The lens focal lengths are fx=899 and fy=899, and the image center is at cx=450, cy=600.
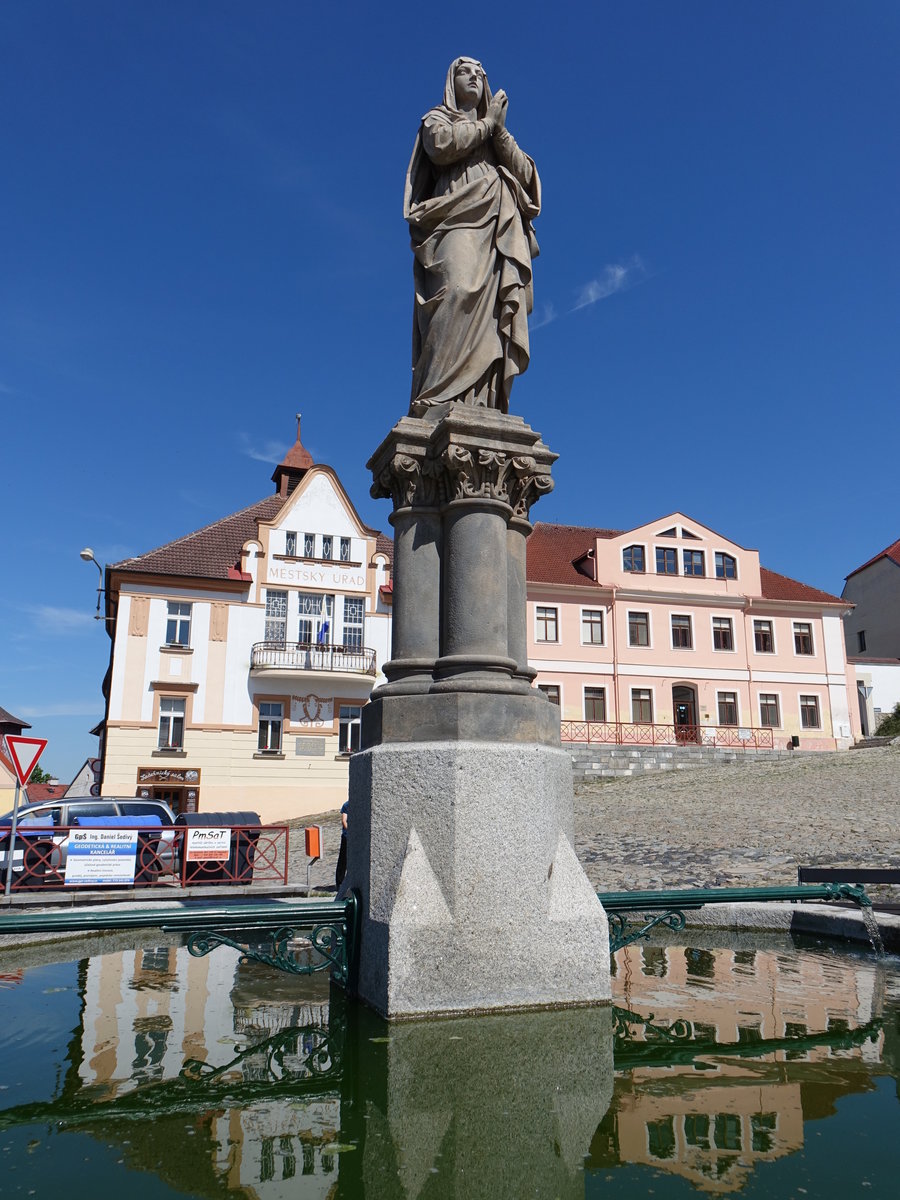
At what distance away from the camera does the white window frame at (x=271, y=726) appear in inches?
1321

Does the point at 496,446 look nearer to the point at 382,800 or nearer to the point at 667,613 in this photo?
the point at 382,800

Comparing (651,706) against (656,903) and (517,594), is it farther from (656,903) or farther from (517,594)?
(656,903)

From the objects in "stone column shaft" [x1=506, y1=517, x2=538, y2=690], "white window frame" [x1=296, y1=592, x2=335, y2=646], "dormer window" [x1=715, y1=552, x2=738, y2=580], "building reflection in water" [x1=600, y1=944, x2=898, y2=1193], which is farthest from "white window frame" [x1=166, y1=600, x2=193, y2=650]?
"building reflection in water" [x1=600, y1=944, x2=898, y2=1193]

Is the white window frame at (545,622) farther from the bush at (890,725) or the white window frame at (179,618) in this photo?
the bush at (890,725)

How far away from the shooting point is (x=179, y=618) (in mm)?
33594

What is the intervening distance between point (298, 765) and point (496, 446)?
28958 mm

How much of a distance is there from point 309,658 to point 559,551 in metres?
17.1

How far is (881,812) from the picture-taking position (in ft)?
58.8

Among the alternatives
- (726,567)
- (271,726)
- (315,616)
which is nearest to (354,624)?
(315,616)

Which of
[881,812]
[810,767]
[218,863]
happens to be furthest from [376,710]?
[810,767]

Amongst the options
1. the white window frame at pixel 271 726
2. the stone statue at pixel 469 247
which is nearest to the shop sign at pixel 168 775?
the white window frame at pixel 271 726

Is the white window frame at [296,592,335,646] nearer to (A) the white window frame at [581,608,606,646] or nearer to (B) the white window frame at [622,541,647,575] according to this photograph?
(A) the white window frame at [581,608,606,646]

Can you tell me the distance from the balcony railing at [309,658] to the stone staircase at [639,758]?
869 centimetres

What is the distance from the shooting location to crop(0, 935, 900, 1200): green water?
119 inches
